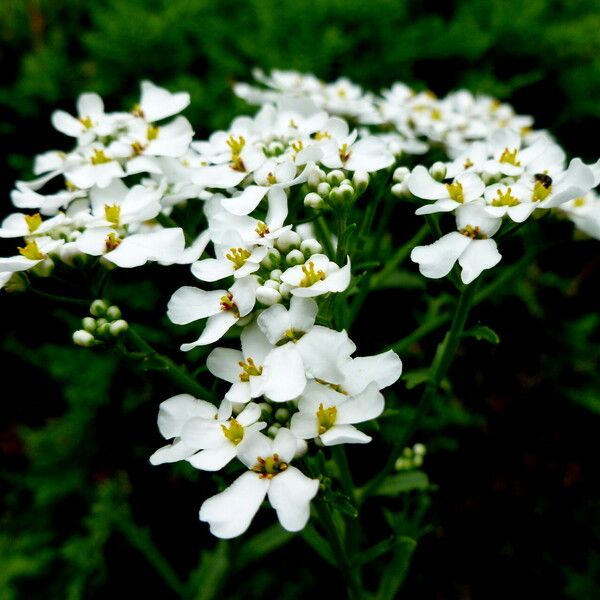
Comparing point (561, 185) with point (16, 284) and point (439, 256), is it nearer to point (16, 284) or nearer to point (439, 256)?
point (439, 256)

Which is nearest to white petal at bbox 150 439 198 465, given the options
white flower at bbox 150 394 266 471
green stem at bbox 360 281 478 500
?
white flower at bbox 150 394 266 471

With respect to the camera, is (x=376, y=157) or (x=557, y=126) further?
(x=557, y=126)

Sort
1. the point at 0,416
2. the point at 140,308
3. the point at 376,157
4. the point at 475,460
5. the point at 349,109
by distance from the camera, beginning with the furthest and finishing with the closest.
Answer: the point at 0,416 < the point at 475,460 < the point at 140,308 < the point at 349,109 < the point at 376,157

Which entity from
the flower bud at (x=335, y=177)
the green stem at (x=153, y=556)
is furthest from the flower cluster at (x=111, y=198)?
the green stem at (x=153, y=556)

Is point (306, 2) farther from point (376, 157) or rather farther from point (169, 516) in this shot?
point (169, 516)

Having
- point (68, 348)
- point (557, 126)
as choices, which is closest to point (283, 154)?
point (68, 348)

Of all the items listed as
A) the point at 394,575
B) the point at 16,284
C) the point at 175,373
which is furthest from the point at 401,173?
the point at 394,575

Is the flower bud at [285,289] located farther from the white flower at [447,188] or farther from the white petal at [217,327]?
the white flower at [447,188]
